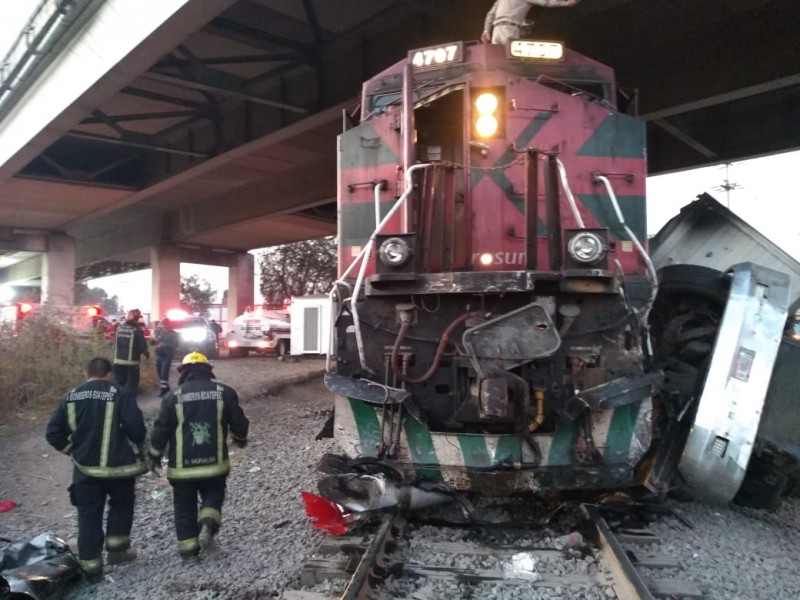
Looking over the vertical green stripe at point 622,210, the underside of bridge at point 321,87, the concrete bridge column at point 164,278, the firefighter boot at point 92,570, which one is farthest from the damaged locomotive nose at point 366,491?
the concrete bridge column at point 164,278

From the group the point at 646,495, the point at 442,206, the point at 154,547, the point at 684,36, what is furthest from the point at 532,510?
the point at 684,36

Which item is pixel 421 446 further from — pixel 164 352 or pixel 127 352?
pixel 164 352

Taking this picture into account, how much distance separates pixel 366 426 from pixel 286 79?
10346 millimetres

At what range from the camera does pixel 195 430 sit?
16.6 ft

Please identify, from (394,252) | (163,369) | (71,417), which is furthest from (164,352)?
(394,252)

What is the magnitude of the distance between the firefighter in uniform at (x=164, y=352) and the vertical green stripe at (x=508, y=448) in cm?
949

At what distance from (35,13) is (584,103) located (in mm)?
10777

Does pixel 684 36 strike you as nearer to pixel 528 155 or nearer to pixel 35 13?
pixel 528 155

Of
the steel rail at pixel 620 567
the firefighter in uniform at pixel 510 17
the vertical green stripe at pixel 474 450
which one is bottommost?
the steel rail at pixel 620 567

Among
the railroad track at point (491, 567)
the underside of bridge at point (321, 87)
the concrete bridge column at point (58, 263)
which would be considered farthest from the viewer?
the concrete bridge column at point (58, 263)

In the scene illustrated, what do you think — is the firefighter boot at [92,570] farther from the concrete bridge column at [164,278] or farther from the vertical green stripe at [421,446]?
the concrete bridge column at [164,278]

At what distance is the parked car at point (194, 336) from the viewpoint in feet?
66.0

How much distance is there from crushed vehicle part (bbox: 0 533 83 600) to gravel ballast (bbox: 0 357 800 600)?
6.0 inches

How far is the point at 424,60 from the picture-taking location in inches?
233
